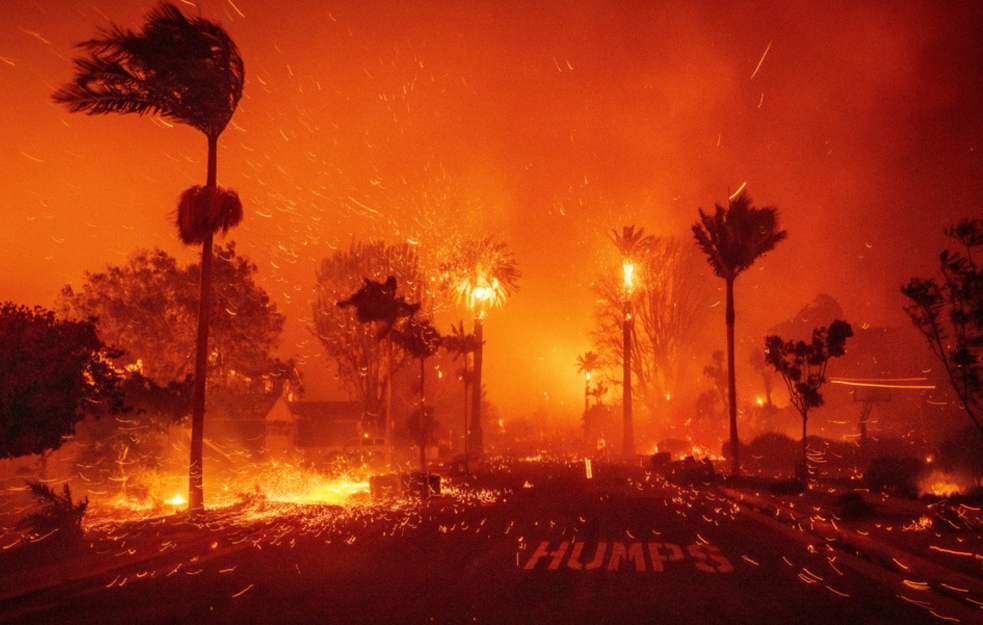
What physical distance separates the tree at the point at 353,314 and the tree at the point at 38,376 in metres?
43.9

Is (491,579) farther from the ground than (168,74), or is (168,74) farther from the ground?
(168,74)

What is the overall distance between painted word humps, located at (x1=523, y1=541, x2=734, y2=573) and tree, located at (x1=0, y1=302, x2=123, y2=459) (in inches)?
349

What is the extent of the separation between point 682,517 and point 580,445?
250 ft

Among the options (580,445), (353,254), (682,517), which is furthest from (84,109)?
(580,445)

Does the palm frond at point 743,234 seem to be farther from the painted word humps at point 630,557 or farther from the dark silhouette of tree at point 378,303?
the painted word humps at point 630,557

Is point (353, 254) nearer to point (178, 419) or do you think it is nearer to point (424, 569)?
point (178, 419)

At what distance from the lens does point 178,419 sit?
78.3ft

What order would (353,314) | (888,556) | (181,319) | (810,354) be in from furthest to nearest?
(353,314) < (181,319) < (810,354) < (888,556)

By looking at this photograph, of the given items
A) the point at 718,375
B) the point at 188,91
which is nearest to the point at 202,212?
the point at 188,91

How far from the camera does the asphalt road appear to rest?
9.30 m

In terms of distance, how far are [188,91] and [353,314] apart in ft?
135

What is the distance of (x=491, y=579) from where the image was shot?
1149 cm

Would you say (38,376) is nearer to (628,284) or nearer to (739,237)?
(739,237)

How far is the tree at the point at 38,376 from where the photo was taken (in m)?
A: 13.6
